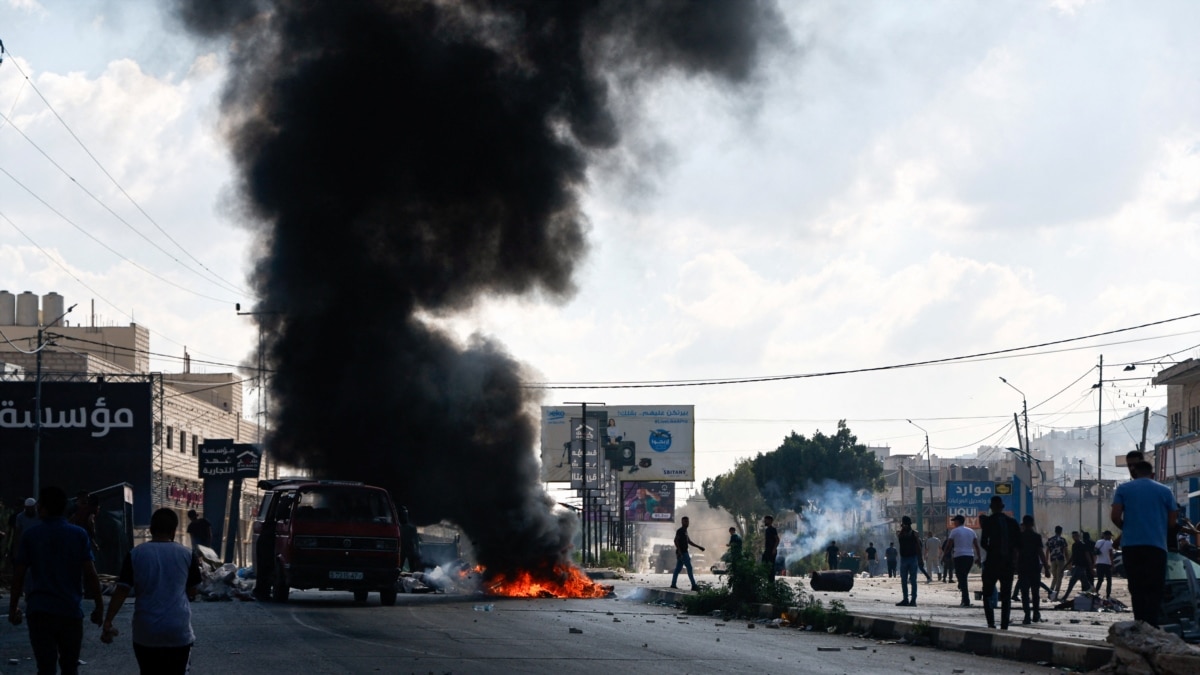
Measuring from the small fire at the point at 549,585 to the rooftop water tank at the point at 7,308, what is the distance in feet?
157

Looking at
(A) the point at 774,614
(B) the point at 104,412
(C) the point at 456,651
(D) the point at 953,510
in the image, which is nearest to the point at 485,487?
(A) the point at 774,614

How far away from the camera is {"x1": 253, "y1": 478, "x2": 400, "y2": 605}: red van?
20.8 meters

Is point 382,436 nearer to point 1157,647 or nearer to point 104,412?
point 104,412

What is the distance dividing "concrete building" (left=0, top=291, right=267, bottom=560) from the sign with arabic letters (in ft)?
4.70

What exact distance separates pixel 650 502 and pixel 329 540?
75.3 meters

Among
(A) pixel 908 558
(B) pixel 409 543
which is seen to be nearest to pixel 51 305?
(B) pixel 409 543

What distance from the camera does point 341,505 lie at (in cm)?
2150

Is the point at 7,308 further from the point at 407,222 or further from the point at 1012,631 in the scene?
the point at 1012,631

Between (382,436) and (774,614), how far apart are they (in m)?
12.2

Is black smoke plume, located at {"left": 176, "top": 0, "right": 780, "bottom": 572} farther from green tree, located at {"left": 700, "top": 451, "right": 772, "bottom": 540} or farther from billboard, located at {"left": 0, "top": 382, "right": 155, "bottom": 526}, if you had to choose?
green tree, located at {"left": 700, "top": 451, "right": 772, "bottom": 540}

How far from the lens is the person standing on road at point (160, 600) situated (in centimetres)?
703

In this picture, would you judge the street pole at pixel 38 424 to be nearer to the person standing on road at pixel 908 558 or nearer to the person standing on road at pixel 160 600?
the person standing on road at pixel 908 558

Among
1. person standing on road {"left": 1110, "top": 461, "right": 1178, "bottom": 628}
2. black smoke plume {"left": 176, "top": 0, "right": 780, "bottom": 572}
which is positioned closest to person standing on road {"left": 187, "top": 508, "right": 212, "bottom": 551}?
black smoke plume {"left": 176, "top": 0, "right": 780, "bottom": 572}

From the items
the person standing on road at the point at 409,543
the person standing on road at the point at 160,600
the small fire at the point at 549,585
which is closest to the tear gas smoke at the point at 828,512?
the small fire at the point at 549,585
